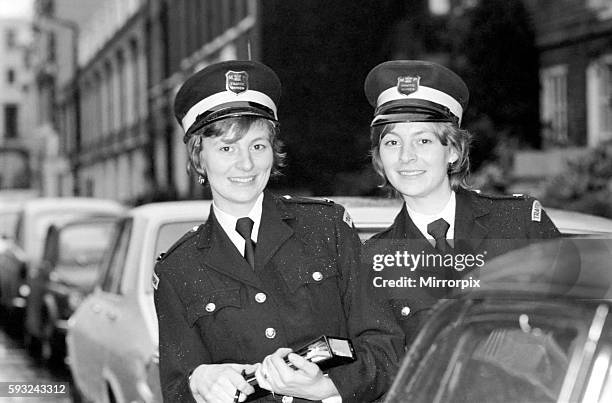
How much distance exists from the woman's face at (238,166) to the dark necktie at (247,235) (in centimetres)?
3

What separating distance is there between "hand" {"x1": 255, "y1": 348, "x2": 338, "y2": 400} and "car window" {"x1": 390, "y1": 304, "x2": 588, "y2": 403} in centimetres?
40

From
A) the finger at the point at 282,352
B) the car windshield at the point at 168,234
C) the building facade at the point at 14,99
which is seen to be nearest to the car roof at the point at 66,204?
the building facade at the point at 14,99

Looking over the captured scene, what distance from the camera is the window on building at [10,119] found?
96.5 feet

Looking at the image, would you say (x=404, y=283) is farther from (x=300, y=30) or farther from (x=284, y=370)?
(x=300, y=30)

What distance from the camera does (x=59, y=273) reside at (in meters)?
9.74

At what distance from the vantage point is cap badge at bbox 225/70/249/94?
120 inches

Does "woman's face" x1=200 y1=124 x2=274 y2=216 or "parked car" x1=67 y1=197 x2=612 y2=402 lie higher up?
"woman's face" x1=200 y1=124 x2=274 y2=216

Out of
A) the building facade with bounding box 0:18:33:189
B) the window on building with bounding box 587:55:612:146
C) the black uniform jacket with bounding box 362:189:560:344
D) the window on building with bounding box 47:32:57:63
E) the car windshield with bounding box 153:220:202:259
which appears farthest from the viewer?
the window on building with bounding box 47:32:57:63

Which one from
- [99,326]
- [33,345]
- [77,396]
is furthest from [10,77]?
[99,326]

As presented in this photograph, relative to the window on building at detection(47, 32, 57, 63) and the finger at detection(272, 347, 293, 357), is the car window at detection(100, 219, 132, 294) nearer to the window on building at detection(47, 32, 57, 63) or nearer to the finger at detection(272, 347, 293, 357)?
the finger at detection(272, 347, 293, 357)

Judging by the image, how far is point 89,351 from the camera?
5.90 meters

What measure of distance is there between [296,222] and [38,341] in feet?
24.9

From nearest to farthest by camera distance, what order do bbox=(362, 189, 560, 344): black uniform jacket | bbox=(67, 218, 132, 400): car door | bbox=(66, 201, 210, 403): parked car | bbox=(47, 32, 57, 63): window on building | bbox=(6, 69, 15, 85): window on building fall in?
bbox=(362, 189, 560, 344): black uniform jacket → bbox=(66, 201, 210, 403): parked car → bbox=(67, 218, 132, 400): car door → bbox=(6, 69, 15, 85): window on building → bbox=(47, 32, 57, 63): window on building

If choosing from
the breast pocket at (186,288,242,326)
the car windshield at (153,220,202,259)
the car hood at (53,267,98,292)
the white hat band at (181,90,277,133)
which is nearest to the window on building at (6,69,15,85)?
the car hood at (53,267,98,292)
